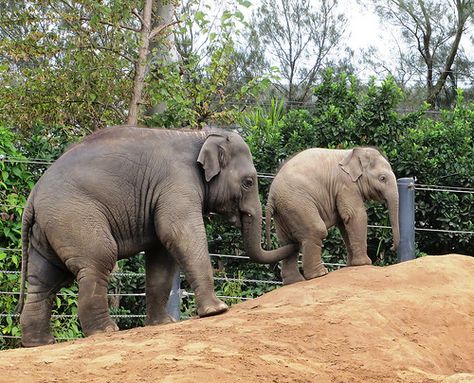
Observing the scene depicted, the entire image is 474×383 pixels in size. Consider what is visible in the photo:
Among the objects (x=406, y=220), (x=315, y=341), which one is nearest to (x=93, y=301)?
(x=315, y=341)

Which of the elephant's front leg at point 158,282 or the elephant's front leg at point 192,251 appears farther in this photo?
the elephant's front leg at point 158,282

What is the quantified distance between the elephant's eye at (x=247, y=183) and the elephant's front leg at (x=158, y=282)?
2.85 feet

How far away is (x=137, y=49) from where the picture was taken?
1148 cm

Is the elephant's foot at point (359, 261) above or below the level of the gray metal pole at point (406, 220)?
below

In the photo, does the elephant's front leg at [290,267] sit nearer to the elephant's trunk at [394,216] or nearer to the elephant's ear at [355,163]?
the elephant's ear at [355,163]

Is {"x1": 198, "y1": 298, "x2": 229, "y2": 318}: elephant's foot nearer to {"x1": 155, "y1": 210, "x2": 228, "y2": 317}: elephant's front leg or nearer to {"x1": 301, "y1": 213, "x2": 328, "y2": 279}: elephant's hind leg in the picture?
{"x1": 155, "y1": 210, "x2": 228, "y2": 317}: elephant's front leg

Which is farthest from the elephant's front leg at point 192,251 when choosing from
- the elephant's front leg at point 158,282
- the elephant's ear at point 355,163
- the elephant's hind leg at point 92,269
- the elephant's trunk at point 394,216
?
the elephant's trunk at point 394,216

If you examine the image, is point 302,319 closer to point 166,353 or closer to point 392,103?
point 166,353

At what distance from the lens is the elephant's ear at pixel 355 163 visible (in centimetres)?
845

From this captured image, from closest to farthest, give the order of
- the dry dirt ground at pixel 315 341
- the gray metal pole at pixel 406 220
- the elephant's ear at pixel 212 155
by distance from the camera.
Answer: the dry dirt ground at pixel 315 341
the elephant's ear at pixel 212 155
the gray metal pole at pixel 406 220

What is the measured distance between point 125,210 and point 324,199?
1974 mm

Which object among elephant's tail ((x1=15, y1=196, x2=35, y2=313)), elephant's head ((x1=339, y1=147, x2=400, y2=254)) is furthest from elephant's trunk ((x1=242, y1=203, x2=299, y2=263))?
elephant's tail ((x1=15, y1=196, x2=35, y2=313))

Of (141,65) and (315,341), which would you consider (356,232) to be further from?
(141,65)

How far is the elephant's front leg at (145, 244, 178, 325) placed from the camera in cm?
790
